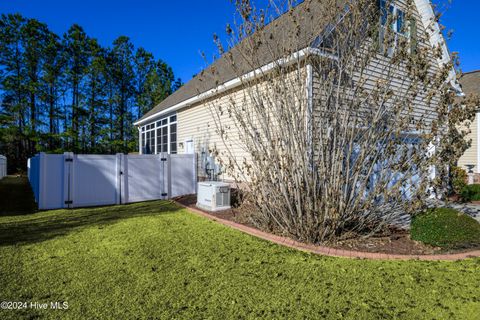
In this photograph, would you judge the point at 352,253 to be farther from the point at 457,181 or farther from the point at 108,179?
the point at 108,179

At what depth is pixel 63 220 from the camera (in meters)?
6.46

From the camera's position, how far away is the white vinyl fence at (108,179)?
25.1 feet

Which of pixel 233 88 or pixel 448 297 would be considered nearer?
pixel 448 297

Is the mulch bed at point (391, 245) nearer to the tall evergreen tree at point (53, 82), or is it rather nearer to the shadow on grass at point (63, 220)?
the shadow on grass at point (63, 220)

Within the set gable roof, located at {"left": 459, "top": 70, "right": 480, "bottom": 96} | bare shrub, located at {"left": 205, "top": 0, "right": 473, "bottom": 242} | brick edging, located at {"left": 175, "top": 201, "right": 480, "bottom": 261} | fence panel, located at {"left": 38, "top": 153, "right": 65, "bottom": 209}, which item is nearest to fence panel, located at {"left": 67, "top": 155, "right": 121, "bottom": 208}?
fence panel, located at {"left": 38, "top": 153, "right": 65, "bottom": 209}

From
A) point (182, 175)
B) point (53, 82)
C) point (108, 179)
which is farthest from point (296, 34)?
point (53, 82)

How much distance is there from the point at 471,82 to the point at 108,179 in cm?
1882

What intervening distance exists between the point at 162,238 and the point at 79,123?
76.6 feet

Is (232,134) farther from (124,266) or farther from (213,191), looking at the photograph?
(124,266)

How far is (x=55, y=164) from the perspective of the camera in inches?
300

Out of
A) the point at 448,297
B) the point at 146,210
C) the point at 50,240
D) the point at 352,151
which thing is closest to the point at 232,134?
the point at 146,210

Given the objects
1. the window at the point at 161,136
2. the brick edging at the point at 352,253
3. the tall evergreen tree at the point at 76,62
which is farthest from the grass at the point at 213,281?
the tall evergreen tree at the point at 76,62

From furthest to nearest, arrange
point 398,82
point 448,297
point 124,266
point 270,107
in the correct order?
point 398,82 < point 270,107 < point 124,266 < point 448,297

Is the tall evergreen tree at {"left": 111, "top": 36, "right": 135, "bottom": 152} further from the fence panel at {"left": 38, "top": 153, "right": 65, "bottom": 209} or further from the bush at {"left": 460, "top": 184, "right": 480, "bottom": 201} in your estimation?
the bush at {"left": 460, "top": 184, "right": 480, "bottom": 201}
